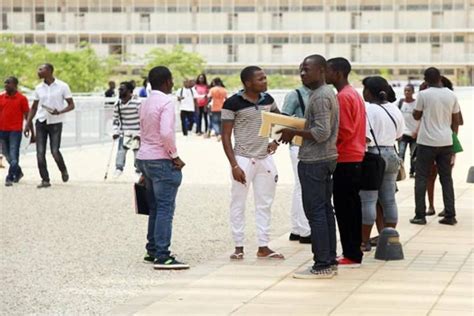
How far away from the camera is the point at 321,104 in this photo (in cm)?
1088

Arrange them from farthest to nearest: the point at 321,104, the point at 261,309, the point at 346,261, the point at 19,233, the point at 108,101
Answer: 1. the point at 108,101
2. the point at 19,233
3. the point at 346,261
4. the point at 321,104
5. the point at 261,309

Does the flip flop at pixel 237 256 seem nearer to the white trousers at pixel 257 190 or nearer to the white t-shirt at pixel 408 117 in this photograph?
the white trousers at pixel 257 190

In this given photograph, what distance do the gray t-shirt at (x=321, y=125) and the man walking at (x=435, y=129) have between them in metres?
3.76

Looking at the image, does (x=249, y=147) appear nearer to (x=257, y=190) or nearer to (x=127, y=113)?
(x=257, y=190)

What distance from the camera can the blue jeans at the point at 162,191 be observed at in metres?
11.8

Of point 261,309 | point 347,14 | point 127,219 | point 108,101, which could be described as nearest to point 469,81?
point 347,14

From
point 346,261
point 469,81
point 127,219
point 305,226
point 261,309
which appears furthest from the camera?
point 469,81

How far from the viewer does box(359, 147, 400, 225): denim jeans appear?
12172 millimetres

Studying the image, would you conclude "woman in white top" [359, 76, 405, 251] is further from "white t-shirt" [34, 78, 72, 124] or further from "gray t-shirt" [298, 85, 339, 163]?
"white t-shirt" [34, 78, 72, 124]

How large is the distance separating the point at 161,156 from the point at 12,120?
31.4ft

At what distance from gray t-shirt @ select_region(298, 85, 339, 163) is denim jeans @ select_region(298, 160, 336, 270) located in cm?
7

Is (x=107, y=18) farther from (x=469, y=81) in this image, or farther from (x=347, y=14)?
(x=469, y=81)

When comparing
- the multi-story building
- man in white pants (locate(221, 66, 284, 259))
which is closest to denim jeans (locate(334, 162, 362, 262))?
man in white pants (locate(221, 66, 284, 259))

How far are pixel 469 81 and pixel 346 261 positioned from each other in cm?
8001
